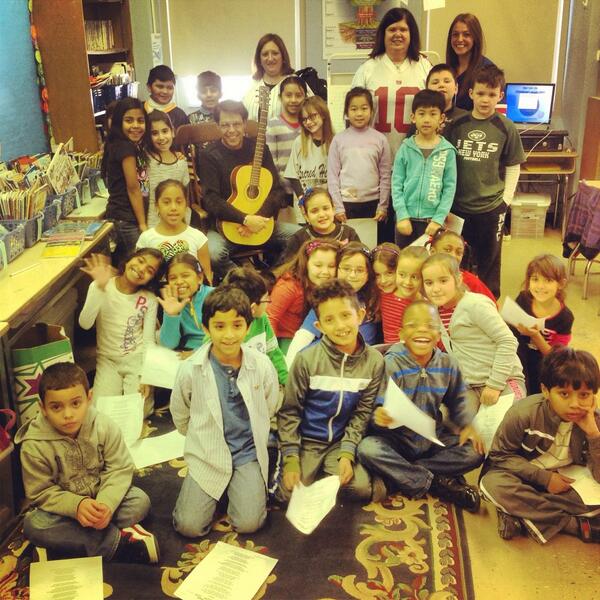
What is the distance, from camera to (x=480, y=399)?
2.62 metres

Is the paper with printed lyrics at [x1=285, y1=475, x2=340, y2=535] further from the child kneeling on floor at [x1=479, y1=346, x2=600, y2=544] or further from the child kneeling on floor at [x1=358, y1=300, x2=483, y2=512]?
the child kneeling on floor at [x1=479, y1=346, x2=600, y2=544]

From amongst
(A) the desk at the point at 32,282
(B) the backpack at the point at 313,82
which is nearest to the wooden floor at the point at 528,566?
(A) the desk at the point at 32,282

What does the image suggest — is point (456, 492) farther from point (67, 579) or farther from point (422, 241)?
point (422, 241)

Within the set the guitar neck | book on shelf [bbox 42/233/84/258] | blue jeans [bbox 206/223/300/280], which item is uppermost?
the guitar neck

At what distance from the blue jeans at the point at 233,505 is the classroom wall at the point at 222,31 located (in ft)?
16.0

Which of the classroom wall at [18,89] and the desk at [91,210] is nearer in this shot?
the desk at [91,210]

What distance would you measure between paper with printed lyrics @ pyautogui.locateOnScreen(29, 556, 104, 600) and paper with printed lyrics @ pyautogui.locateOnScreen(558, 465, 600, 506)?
145cm

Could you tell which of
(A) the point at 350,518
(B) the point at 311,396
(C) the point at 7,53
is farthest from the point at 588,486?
(C) the point at 7,53

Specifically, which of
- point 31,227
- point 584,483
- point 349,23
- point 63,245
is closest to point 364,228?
point 63,245

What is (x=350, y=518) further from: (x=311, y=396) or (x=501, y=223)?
(x=501, y=223)

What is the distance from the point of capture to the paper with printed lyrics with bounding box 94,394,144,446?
2715 mm

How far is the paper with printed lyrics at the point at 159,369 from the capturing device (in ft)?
9.52

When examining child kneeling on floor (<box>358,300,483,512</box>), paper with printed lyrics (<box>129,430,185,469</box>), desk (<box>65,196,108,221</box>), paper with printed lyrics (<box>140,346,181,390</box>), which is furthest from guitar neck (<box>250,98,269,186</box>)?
child kneeling on floor (<box>358,300,483,512</box>)

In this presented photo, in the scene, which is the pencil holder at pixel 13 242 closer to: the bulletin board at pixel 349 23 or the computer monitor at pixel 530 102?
the bulletin board at pixel 349 23
